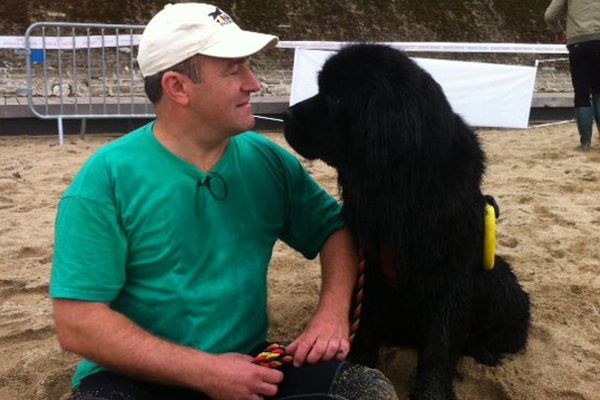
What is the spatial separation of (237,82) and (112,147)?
364mm

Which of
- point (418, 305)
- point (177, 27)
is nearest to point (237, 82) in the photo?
point (177, 27)

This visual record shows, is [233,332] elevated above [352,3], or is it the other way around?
[352,3]

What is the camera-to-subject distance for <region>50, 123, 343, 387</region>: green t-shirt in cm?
145

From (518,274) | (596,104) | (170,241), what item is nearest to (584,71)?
(596,104)

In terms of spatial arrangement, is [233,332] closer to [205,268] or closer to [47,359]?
[205,268]

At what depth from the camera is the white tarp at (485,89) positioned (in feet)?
24.6

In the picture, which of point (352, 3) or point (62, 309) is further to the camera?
point (352, 3)

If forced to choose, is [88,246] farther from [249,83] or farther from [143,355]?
[249,83]

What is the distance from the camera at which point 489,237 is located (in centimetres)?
203

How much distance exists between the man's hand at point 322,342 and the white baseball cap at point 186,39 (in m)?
0.75

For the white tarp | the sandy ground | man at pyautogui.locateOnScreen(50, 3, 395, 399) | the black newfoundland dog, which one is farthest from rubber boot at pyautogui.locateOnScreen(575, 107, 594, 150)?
man at pyautogui.locateOnScreen(50, 3, 395, 399)

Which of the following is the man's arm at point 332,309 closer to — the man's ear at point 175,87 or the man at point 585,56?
the man's ear at point 175,87

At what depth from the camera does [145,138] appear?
1625 millimetres

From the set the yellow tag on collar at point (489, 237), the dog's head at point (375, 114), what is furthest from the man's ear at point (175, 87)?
the yellow tag on collar at point (489, 237)
